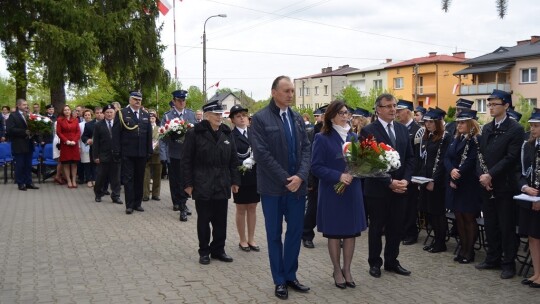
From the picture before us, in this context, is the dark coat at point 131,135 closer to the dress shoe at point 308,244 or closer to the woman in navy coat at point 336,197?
the dress shoe at point 308,244

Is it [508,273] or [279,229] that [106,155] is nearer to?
[279,229]

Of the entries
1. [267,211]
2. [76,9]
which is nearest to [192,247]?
[267,211]

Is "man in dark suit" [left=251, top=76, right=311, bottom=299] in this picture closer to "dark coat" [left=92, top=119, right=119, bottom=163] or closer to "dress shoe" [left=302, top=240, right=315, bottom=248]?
"dress shoe" [left=302, top=240, right=315, bottom=248]

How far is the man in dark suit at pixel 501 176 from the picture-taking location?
279 inches

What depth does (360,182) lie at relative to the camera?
6738 mm

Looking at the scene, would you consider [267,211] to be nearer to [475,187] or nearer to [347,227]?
[347,227]

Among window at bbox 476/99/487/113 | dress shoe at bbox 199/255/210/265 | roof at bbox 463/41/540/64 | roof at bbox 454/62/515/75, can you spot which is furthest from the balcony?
dress shoe at bbox 199/255/210/265

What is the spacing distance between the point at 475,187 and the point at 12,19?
66.3 ft

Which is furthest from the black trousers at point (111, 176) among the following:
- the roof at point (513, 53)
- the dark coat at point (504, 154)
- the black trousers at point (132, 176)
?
the roof at point (513, 53)

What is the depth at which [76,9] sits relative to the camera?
73.5 ft

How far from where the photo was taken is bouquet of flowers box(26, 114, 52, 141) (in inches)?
609

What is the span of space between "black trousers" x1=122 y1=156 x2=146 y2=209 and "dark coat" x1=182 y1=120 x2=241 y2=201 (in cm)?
406

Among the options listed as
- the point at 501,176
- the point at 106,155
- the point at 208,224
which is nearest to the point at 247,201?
the point at 208,224

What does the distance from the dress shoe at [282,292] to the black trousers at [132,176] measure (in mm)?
6085
